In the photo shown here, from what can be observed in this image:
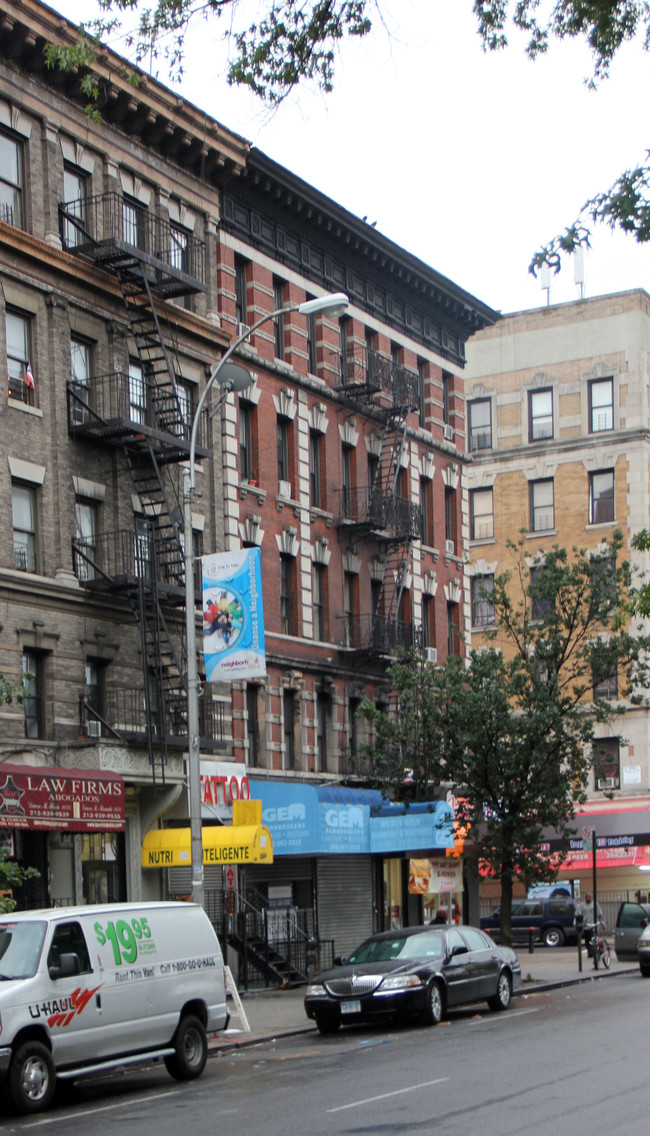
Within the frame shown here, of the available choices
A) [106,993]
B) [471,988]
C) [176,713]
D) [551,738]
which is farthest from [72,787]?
[551,738]

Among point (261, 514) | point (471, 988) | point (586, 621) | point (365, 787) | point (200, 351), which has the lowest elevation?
point (471, 988)

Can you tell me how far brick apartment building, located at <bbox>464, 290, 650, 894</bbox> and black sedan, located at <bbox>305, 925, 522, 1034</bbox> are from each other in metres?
33.4

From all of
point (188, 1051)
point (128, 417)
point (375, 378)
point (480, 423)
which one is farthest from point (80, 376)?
point (480, 423)

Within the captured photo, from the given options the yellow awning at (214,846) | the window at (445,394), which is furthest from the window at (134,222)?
the window at (445,394)

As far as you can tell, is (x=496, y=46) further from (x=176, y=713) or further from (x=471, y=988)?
(x=176, y=713)

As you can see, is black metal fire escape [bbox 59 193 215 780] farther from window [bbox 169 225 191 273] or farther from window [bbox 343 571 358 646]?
window [bbox 343 571 358 646]

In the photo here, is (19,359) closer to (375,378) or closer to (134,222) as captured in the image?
(134,222)

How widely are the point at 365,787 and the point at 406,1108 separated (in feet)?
78.8

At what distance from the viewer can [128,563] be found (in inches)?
1128

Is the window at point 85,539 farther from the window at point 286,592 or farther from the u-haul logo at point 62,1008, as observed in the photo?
the u-haul logo at point 62,1008

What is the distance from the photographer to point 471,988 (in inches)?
930

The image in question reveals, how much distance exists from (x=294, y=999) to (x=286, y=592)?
1003 cm

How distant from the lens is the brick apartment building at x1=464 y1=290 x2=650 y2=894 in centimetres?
5816

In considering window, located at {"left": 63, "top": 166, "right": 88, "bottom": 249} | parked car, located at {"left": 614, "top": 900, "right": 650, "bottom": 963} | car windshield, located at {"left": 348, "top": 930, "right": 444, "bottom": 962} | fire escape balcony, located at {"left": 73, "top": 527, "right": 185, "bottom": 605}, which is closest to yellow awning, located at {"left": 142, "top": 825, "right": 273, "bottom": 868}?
car windshield, located at {"left": 348, "top": 930, "right": 444, "bottom": 962}
